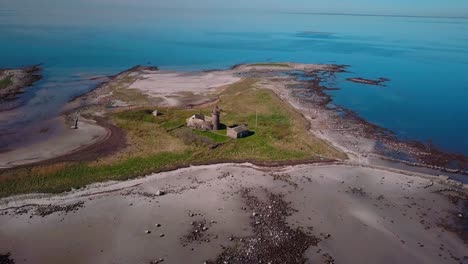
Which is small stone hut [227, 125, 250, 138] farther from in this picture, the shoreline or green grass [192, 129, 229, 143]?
the shoreline

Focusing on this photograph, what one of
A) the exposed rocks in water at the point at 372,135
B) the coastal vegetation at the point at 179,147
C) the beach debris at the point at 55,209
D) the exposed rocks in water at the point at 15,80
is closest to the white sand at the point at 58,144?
the coastal vegetation at the point at 179,147

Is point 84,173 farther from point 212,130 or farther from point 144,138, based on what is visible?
point 212,130

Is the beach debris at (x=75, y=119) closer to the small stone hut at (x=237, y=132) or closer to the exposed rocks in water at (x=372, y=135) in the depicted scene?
the small stone hut at (x=237, y=132)

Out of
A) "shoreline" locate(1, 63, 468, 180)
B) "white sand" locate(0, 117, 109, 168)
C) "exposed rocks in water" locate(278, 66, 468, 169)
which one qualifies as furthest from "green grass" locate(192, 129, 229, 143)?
"exposed rocks in water" locate(278, 66, 468, 169)

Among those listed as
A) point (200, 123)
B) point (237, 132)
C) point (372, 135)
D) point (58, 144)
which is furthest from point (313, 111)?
point (58, 144)

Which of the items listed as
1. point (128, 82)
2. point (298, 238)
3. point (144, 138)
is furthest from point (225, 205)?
point (128, 82)

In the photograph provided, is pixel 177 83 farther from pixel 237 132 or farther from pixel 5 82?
pixel 237 132
